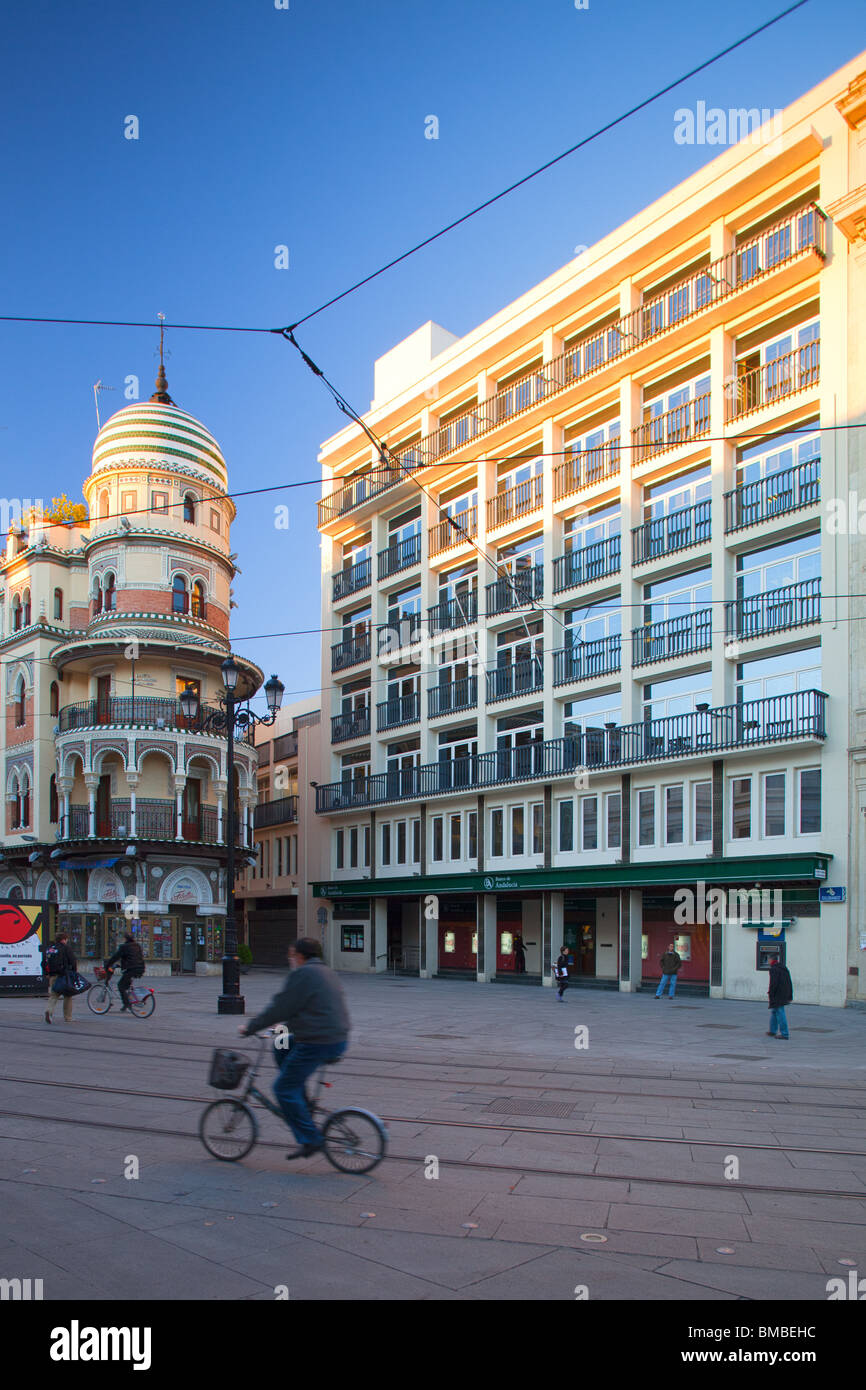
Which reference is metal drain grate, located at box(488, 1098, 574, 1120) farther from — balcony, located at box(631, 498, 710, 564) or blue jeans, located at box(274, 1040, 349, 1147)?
balcony, located at box(631, 498, 710, 564)

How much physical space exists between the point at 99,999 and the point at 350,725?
26.2m

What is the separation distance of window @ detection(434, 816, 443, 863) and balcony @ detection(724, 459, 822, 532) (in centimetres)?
1694

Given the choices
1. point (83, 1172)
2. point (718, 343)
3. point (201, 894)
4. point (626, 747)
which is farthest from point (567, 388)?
point (83, 1172)

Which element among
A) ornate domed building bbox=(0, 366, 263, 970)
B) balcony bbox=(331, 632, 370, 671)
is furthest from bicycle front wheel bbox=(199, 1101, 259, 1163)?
balcony bbox=(331, 632, 370, 671)

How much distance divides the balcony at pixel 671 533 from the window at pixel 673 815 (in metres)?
7.26

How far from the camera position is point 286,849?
53188mm

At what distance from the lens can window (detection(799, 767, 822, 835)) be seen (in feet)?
91.2

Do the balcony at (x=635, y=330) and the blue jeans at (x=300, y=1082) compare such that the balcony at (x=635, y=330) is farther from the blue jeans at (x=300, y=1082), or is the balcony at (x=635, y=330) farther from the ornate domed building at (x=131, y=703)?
the blue jeans at (x=300, y=1082)

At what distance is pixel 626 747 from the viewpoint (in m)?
33.3

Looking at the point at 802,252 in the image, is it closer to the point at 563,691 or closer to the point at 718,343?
the point at 718,343

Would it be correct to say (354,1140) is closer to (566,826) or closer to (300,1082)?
(300,1082)

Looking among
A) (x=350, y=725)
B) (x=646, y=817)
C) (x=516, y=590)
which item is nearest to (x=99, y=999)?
(x=646, y=817)
